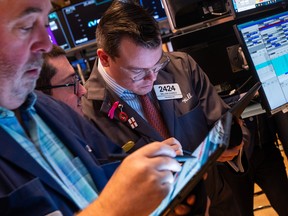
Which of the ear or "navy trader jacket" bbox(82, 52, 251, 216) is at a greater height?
the ear

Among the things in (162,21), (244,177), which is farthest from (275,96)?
(162,21)

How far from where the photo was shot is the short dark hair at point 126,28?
1.56 m

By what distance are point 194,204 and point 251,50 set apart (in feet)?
3.26

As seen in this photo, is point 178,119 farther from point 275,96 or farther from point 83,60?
point 83,60

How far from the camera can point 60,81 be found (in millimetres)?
1740

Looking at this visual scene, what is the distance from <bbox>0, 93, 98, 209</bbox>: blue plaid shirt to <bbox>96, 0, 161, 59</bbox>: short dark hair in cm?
61

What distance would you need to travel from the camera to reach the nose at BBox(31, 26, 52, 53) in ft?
3.18

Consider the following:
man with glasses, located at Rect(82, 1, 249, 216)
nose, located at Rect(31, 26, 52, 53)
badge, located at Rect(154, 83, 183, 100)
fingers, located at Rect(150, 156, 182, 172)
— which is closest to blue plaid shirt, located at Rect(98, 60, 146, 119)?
man with glasses, located at Rect(82, 1, 249, 216)

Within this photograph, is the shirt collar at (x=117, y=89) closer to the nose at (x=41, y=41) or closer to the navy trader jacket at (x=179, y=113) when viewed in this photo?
the navy trader jacket at (x=179, y=113)

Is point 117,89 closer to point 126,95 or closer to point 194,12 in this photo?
point 126,95

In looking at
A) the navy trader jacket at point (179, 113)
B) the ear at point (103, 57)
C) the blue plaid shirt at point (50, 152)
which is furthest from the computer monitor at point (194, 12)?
the blue plaid shirt at point (50, 152)

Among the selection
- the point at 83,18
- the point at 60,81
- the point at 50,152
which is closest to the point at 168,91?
the point at 60,81

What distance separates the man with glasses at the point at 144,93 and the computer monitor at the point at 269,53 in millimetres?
231

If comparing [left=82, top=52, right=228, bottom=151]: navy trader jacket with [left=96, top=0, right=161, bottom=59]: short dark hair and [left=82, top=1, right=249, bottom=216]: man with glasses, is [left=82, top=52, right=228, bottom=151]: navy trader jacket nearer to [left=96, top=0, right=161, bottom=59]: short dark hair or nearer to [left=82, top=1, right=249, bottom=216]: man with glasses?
[left=82, top=1, right=249, bottom=216]: man with glasses
